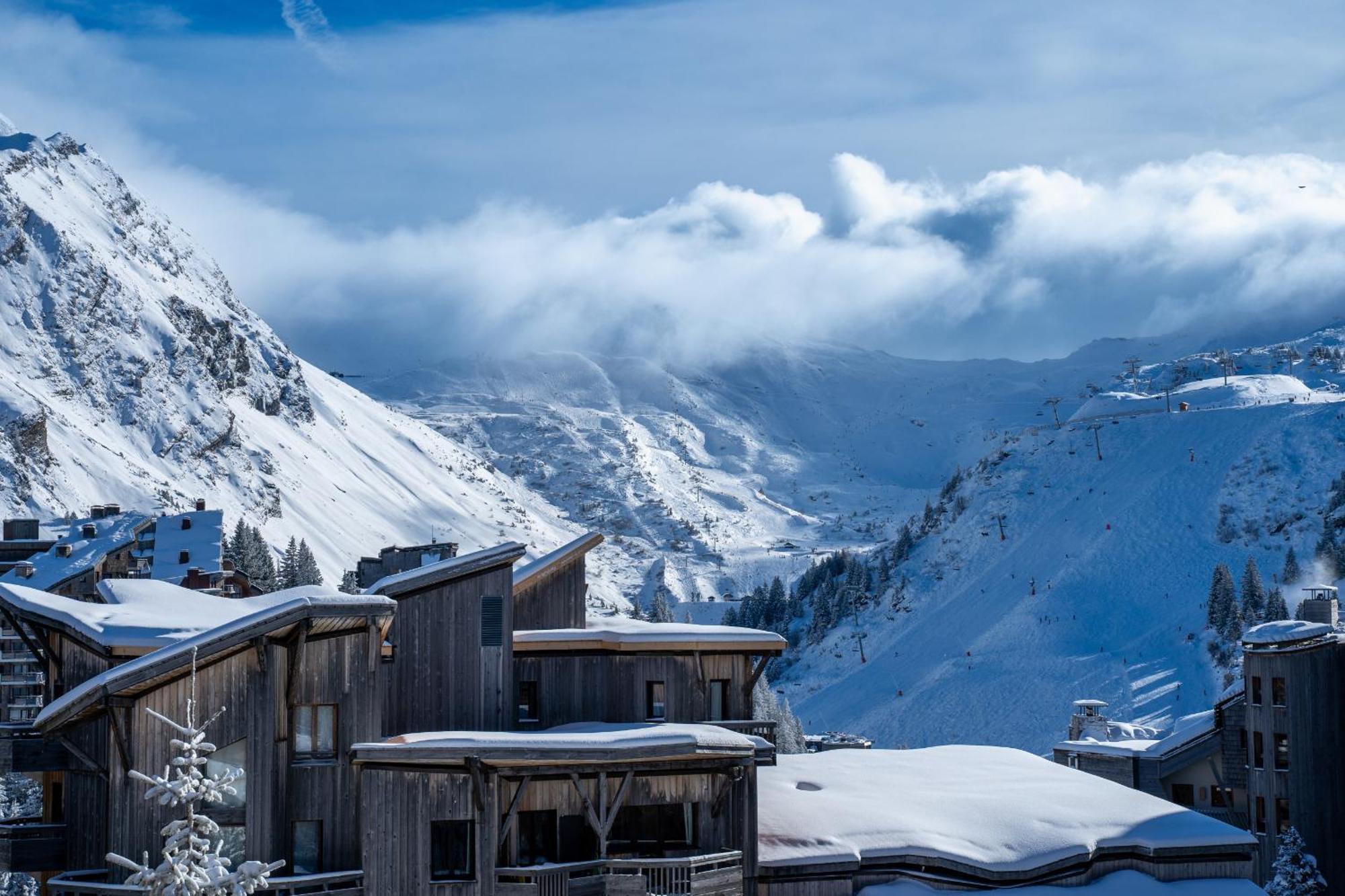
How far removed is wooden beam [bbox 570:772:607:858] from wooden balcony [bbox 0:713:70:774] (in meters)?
11.1

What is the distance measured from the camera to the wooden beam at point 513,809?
33.8 metres

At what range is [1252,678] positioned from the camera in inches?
2188

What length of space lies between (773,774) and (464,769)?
1262 centimetres

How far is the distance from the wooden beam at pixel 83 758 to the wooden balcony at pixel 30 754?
0.44m

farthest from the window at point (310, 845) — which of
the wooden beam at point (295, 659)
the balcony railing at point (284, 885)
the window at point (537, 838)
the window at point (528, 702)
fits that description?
the window at point (528, 702)

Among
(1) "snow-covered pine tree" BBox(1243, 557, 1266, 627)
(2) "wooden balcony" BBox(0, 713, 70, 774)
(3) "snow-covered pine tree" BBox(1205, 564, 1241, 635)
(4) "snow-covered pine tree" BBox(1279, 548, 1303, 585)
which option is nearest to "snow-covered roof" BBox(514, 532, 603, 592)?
(2) "wooden balcony" BBox(0, 713, 70, 774)

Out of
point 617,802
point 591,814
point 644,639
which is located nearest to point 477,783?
point 591,814

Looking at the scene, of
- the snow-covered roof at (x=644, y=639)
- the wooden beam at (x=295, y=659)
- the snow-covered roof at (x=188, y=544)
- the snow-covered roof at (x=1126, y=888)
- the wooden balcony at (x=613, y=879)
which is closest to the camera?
the wooden beam at (x=295, y=659)

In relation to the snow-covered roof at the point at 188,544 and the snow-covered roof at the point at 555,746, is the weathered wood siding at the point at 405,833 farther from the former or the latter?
the snow-covered roof at the point at 188,544

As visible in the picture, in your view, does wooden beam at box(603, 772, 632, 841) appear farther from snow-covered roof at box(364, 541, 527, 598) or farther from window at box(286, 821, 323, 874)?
window at box(286, 821, 323, 874)

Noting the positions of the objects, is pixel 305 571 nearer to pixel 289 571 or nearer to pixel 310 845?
pixel 289 571

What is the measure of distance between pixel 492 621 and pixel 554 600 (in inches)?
164

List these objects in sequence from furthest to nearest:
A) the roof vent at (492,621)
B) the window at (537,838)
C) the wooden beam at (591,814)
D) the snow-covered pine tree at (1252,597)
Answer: the snow-covered pine tree at (1252,597), the roof vent at (492,621), the window at (537,838), the wooden beam at (591,814)

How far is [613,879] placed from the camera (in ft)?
113
